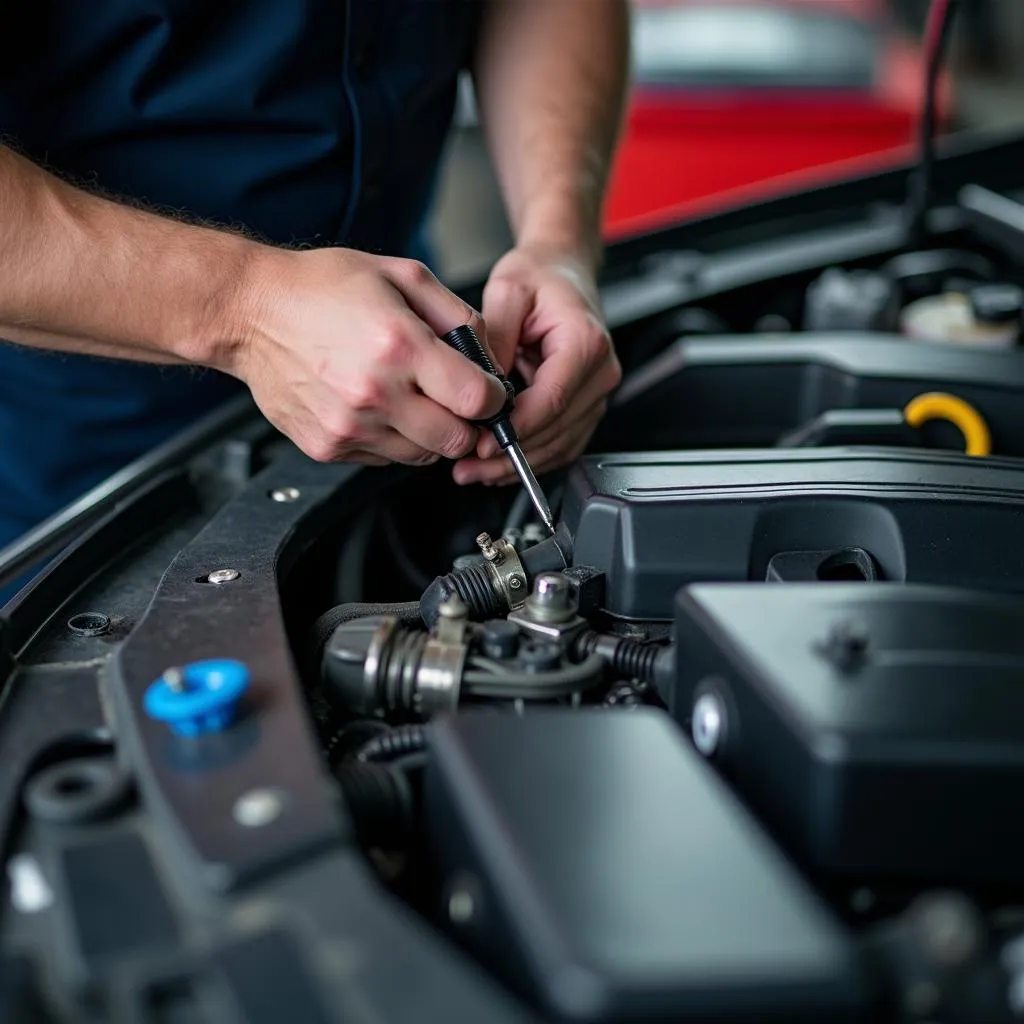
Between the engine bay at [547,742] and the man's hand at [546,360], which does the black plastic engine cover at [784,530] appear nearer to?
the engine bay at [547,742]

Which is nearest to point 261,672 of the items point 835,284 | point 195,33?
point 195,33

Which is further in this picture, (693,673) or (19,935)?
(693,673)

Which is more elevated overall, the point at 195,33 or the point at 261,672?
the point at 195,33

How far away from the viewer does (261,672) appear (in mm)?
673

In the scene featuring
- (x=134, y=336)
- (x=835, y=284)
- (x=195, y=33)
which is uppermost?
(x=195, y=33)

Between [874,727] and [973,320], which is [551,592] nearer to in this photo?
[874,727]

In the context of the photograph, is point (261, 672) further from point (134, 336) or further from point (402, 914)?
point (134, 336)

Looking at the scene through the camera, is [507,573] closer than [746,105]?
Yes

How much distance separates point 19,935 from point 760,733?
0.33 meters

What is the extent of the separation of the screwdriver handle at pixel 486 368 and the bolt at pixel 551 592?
170 millimetres

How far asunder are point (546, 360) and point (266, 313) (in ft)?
0.70

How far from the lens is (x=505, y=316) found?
99 cm

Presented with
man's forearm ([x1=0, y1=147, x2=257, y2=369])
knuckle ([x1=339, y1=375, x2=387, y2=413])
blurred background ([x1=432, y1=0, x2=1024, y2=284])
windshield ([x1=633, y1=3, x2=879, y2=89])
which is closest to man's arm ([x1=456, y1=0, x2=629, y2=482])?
knuckle ([x1=339, y1=375, x2=387, y2=413])

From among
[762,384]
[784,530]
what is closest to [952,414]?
[762,384]
